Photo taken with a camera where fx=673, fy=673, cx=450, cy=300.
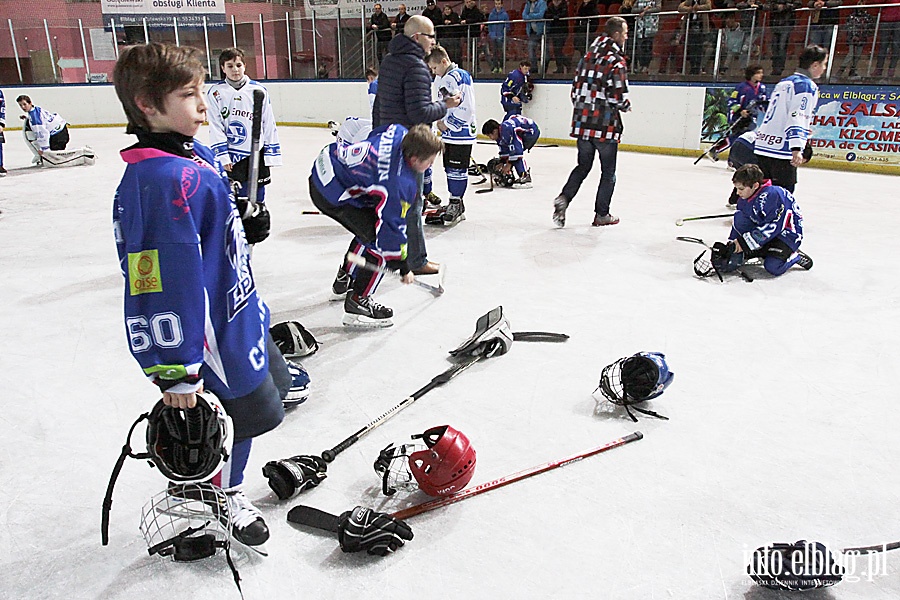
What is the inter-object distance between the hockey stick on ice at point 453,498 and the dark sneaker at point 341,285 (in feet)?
5.71

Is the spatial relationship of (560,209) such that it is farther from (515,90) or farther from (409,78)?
(515,90)

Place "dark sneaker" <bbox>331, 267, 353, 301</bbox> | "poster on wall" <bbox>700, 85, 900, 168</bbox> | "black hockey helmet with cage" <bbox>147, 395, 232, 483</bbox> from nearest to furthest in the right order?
1. "black hockey helmet with cage" <bbox>147, 395, 232, 483</bbox>
2. "dark sneaker" <bbox>331, 267, 353, 301</bbox>
3. "poster on wall" <bbox>700, 85, 900, 168</bbox>

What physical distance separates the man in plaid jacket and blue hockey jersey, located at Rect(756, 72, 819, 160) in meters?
0.96

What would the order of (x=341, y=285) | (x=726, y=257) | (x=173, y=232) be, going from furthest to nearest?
1. (x=726, y=257)
2. (x=341, y=285)
3. (x=173, y=232)

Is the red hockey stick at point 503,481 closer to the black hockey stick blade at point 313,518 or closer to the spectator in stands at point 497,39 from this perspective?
the black hockey stick blade at point 313,518

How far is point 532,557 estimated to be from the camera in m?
1.68

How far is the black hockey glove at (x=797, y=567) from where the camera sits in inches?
58.9

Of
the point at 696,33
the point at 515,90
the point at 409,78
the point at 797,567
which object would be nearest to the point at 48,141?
the point at 409,78

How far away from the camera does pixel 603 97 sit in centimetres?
461

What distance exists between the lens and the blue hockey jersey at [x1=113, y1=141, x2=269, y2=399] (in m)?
1.24

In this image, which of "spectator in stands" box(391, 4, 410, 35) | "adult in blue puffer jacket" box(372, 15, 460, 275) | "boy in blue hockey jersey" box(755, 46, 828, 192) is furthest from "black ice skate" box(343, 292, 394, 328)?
"spectator in stands" box(391, 4, 410, 35)

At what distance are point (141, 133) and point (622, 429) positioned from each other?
1.71m

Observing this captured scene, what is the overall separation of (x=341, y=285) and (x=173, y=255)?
227cm

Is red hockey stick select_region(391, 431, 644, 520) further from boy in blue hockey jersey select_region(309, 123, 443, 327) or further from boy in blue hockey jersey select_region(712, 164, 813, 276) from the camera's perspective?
boy in blue hockey jersey select_region(712, 164, 813, 276)
